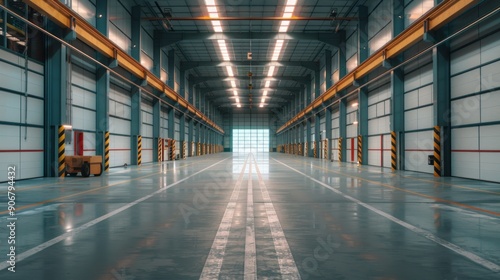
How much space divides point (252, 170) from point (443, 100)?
35.8ft

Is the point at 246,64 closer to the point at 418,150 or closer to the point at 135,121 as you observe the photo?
the point at 135,121

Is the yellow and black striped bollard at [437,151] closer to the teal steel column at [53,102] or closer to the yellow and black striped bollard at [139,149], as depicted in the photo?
the teal steel column at [53,102]

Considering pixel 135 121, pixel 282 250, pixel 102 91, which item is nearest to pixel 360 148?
pixel 135 121

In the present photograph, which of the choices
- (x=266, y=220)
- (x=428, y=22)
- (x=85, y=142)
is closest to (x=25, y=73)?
(x=85, y=142)

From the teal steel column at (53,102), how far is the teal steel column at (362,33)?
20.4m

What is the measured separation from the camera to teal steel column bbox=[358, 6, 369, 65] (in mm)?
28688

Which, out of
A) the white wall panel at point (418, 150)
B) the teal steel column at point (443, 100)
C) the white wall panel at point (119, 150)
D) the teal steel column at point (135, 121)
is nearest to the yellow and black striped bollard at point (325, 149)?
the white wall panel at point (418, 150)

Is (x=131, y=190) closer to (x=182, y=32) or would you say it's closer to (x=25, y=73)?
(x=25, y=73)

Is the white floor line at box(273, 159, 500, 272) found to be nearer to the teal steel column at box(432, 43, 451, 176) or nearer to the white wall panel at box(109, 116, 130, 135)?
the teal steel column at box(432, 43, 451, 176)

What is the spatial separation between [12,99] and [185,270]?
14553 millimetres

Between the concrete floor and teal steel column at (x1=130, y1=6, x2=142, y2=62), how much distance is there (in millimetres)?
19477

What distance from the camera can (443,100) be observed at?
59.9 ft

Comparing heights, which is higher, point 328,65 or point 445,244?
point 328,65

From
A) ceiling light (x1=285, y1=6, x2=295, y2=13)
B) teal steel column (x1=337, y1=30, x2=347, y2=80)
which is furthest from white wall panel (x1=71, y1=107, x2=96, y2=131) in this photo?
teal steel column (x1=337, y1=30, x2=347, y2=80)
